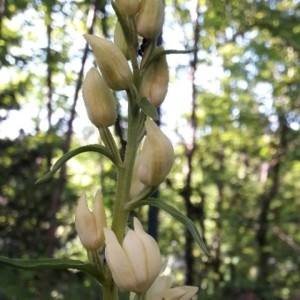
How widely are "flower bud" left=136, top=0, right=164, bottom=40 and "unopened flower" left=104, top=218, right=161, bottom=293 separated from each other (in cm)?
25

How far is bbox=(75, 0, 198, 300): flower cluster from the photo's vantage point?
→ 32.9 inches

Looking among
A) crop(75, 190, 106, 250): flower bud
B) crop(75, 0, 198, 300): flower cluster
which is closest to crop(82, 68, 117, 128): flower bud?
crop(75, 0, 198, 300): flower cluster

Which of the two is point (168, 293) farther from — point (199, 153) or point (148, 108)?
point (199, 153)

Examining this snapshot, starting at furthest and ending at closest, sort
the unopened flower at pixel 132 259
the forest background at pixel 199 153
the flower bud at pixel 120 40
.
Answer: the forest background at pixel 199 153 → the flower bud at pixel 120 40 → the unopened flower at pixel 132 259

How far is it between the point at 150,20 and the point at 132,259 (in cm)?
30

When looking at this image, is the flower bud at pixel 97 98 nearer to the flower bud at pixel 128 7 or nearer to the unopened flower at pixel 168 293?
the flower bud at pixel 128 7

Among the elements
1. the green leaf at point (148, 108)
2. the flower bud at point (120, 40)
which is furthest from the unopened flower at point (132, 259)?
the flower bud at point (120, 40)

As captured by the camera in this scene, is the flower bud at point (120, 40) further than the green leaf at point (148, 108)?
Yes

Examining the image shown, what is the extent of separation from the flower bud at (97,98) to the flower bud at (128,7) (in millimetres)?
82

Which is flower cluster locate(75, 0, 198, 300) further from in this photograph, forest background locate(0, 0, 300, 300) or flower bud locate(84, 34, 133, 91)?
forest background locate(0, 0, 300, 300)

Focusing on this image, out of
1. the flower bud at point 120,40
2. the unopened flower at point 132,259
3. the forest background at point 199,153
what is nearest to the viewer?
the unopened flower at point 132,259

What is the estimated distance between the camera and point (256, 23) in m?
3.28

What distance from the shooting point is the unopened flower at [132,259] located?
0.81 meters

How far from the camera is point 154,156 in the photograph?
85cm
